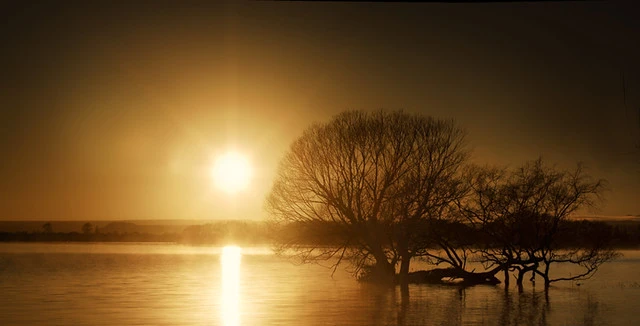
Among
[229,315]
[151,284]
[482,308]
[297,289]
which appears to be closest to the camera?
[229,315]

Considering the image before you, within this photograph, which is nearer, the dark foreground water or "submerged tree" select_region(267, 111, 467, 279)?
the dark foreground water

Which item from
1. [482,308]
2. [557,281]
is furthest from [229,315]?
[557,281]

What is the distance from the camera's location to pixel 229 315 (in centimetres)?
2289

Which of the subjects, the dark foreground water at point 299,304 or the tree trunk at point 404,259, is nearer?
the dark foreground water at point 299,304

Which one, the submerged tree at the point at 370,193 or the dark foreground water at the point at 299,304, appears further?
the submerged tree at the point at 370,193

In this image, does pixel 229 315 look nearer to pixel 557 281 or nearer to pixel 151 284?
pixel 151 284

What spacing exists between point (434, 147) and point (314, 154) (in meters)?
5.65

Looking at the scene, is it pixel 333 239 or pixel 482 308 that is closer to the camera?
pixel 482 308

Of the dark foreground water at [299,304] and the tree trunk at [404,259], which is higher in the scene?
the tree trunk at [404,259]

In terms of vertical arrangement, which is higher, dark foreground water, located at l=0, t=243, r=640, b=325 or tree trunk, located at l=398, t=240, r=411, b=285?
tree trunk, located at l=398, t=240, r=411, b=285

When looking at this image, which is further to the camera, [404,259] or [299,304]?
[404,259]

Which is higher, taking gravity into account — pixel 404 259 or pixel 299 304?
pixel 404 259

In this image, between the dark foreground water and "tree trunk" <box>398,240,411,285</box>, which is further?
"tree trunk" <box>398,240,411,285</box>

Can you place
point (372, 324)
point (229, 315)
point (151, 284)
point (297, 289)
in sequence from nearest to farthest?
point (372, 324)
point (229, 315)
point (297, 289)
point (151, 284)
